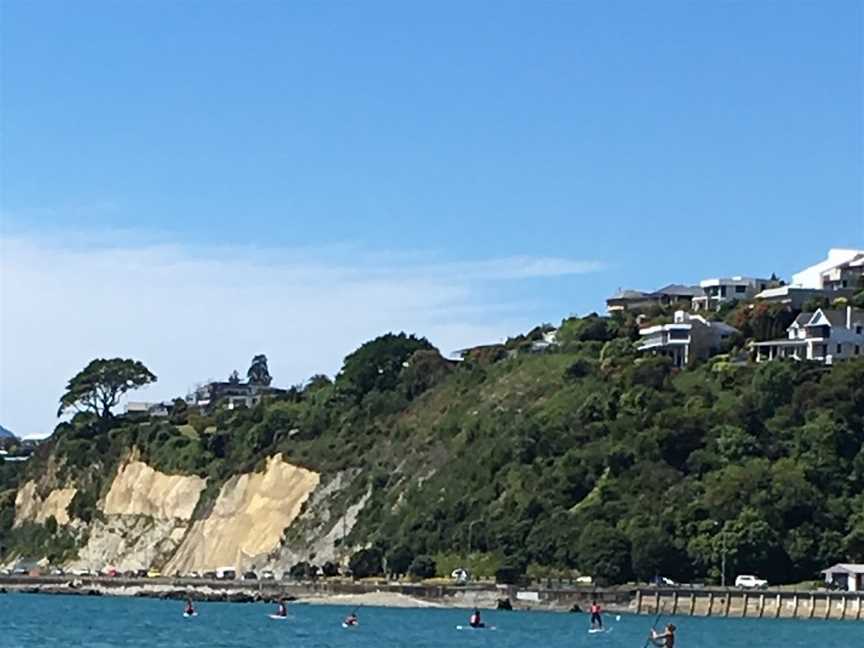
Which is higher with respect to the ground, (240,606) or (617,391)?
(617,391)

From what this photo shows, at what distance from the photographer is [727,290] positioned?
571 ft

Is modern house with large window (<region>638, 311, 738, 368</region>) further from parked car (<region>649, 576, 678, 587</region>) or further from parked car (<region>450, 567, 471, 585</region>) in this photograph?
parked car (<region>649, 576, 678, 587</region>)

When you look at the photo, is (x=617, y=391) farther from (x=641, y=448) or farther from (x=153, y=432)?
(x=153, y=432)

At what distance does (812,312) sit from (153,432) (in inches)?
2168

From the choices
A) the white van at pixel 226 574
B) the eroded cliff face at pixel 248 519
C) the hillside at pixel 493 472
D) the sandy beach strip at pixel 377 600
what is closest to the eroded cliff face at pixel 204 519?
the eroded cliff face at pixel 248 519

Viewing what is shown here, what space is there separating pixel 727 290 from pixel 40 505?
206 ft

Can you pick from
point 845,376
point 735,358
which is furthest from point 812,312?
point 845,376

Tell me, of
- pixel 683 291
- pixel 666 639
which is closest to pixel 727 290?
pixel 683 291

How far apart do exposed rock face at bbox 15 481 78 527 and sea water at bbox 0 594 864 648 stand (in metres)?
49.6

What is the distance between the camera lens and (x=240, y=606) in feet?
393

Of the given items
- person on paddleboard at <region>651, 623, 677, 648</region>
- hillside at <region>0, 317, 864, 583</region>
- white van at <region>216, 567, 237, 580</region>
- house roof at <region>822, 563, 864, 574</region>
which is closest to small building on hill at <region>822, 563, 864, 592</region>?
house roof at <region>822, 563, 864, 574</region>

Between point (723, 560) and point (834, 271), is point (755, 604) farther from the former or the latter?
point (834, 271)

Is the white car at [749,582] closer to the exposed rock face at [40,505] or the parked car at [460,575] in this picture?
the parked car at [460,575]

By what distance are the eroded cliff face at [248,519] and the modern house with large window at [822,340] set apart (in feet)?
114
